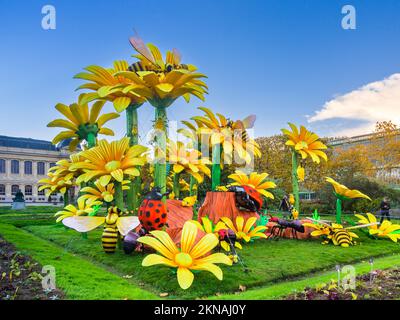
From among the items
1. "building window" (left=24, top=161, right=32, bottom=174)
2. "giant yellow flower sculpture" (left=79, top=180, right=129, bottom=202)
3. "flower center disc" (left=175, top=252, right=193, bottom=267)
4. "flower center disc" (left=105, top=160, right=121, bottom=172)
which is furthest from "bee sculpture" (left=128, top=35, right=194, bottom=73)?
"building window" (left=24, top=161, right=32, bottom=174)

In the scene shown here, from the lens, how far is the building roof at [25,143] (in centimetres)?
5245

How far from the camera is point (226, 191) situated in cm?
1036

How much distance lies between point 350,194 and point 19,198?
23682 millimetres

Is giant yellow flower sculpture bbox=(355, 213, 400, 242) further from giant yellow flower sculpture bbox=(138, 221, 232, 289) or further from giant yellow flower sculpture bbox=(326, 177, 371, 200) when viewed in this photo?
giant yellow flower sculpture bbox=(138, 221, 232, 289)

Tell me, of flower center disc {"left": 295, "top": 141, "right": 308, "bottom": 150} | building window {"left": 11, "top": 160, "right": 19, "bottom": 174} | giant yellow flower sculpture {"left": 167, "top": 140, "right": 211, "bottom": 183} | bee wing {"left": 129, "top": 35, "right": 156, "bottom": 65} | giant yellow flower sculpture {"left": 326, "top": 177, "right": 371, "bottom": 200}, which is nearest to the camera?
bee wing {"left": 129, "top": 35, "right": 156, "bottom": 65}

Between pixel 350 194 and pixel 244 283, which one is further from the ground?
pixel 350 194

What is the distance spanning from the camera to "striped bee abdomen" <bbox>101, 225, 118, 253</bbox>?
773 cm

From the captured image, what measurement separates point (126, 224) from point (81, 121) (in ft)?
10.7

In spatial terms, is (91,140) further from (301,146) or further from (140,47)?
(301,146)

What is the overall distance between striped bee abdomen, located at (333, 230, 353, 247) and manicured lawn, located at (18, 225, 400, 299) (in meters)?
0.26

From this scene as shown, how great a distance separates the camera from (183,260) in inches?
206

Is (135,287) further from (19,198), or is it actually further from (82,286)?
(19,198)

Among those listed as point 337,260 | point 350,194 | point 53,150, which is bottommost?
point 337,260

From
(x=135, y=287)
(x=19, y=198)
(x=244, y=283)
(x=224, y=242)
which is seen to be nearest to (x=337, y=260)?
(x=224, y=242)
